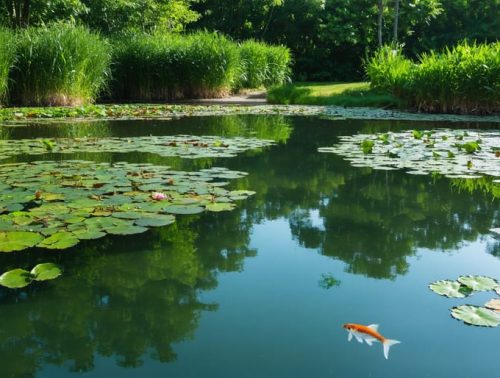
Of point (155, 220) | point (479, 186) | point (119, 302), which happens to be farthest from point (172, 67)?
point (119, 302)

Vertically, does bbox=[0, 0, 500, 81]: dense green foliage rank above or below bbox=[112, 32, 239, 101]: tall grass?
above

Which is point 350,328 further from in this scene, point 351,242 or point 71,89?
point 71,89

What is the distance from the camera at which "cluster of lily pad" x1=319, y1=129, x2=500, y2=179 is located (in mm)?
4125

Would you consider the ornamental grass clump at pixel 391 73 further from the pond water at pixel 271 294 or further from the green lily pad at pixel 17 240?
the green lily pad at pixel 17 240

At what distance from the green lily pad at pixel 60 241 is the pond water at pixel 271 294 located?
61mm

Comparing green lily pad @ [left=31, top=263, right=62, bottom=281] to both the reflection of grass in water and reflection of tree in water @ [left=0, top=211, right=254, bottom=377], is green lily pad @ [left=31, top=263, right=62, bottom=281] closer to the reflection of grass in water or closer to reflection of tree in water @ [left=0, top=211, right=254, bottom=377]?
reflection of tree in water @ [left=0, top=211, right=254, bottom=377]

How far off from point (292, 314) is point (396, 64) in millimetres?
9755

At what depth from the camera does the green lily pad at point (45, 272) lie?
6.36ft

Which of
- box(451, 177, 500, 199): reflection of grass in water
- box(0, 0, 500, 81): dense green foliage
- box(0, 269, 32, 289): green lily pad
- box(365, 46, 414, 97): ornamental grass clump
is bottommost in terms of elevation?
box(0, 269, 32, 289): green lily pad

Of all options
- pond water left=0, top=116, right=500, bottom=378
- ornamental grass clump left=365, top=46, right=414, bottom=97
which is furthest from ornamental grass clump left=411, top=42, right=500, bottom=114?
pond water left=0, top=116, right=500, bottom=378

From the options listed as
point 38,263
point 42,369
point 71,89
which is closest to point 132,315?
point 42,369

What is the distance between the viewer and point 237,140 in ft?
19.5

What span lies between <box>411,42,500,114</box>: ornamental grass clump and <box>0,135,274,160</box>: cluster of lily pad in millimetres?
4395

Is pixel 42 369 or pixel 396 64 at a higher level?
pixel 396 64
